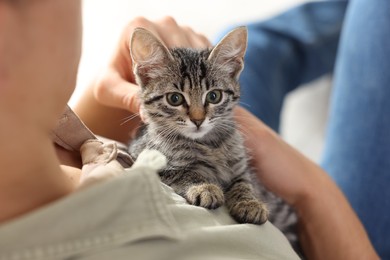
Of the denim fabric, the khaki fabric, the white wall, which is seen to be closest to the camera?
the khaki fabric

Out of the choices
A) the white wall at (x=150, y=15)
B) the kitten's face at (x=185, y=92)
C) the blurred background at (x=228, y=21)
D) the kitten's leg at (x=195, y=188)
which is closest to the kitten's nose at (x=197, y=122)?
the kitten's face at (x=185, y=92)

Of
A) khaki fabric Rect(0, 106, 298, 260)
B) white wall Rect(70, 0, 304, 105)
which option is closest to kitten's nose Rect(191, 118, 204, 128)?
khaki fabric Rect(0, 106, 298, 260)

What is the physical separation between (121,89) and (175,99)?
0.39ft

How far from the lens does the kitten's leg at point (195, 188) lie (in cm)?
86

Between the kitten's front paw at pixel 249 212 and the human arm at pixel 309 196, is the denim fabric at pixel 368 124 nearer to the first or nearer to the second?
the human arm at pixel 309 196

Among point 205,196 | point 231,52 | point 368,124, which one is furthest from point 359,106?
point 205,196

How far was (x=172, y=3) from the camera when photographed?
7.67ft

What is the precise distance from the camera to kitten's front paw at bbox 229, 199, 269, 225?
2.81ft

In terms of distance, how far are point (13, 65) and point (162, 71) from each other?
0.57m

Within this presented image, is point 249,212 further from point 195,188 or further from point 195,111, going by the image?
point 195,111

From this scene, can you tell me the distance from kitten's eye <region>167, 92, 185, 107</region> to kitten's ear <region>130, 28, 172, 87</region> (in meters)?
0.05

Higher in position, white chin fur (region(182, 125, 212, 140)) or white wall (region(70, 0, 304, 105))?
white wall (region(70, 0, 304, 105))

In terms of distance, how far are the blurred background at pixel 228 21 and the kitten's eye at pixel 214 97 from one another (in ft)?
3.18

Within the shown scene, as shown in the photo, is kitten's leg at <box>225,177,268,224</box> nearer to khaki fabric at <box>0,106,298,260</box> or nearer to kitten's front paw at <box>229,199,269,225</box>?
kitten's front paw at <box>229,199,269,225</box>
